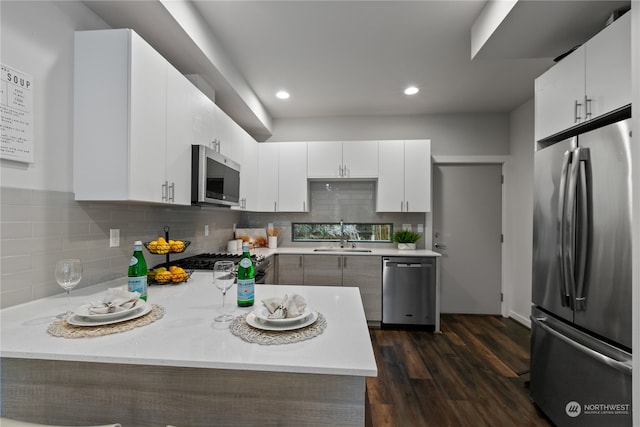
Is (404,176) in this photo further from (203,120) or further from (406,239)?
(203,120)

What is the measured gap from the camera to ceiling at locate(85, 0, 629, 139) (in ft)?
5.96

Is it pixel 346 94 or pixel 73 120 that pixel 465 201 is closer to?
pixel 346 94

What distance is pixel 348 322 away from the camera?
1.21 meters

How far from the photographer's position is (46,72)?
57.9 inches

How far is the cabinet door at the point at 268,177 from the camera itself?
3.95m

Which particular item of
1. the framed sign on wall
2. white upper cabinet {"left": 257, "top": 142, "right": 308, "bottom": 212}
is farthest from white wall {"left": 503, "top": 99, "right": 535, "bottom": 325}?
the framed sign on wall

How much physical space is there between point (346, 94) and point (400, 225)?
183 cm

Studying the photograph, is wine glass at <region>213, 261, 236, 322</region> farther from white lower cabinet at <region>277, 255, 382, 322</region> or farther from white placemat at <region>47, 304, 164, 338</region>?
white lower cabinet at <region>277, 255, 382, 322</region>

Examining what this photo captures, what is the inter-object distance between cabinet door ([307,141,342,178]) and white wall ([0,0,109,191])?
256cm

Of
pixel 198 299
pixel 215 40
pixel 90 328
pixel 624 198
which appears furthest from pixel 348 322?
pixel 215 40

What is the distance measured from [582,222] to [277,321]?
5.35ft

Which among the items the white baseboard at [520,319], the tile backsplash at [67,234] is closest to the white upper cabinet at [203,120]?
the tile backsplash at [67,234]

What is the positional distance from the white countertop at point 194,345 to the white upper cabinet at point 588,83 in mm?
1614

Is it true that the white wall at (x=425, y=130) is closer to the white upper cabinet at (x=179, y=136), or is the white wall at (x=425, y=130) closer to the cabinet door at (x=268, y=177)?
the cabinet door at (x=268, y=177)
